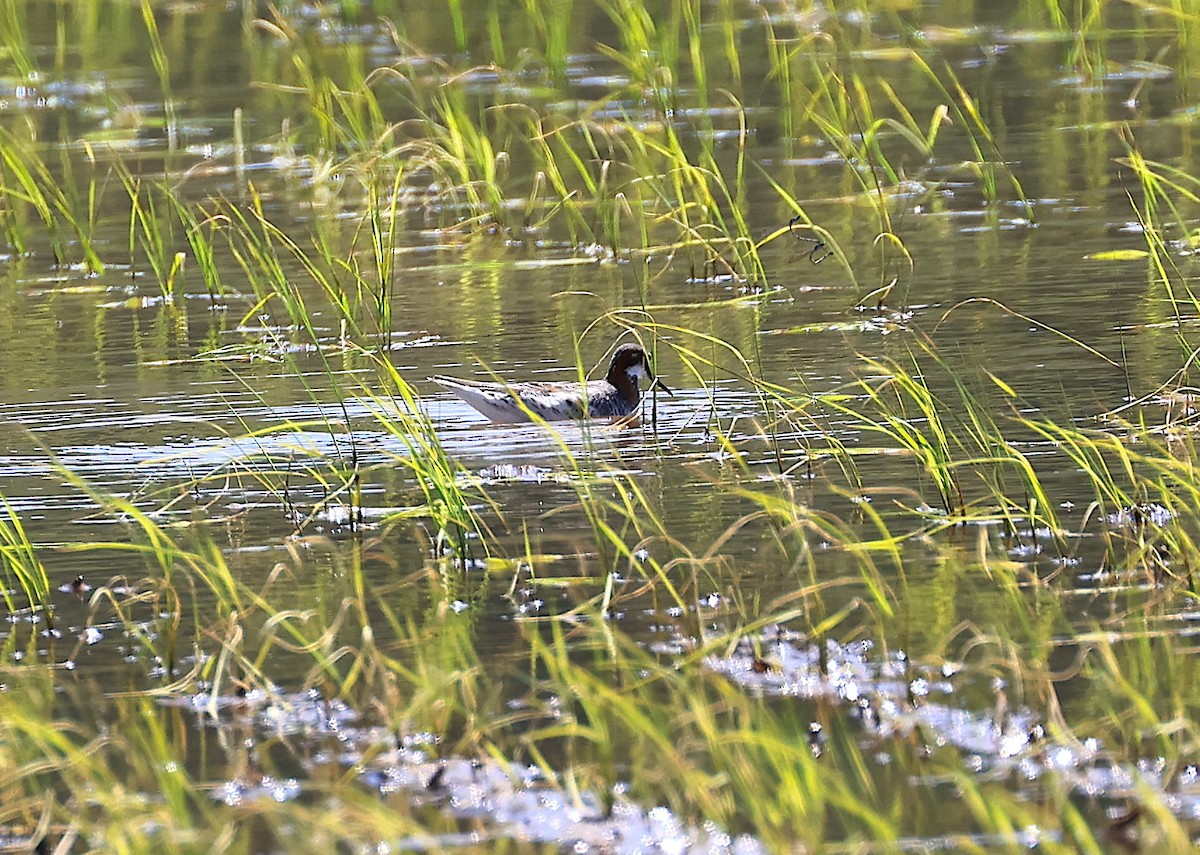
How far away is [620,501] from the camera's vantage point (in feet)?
24.8

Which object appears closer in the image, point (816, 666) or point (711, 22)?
point (816, 666)

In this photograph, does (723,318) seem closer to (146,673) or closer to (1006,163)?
(1006,163)

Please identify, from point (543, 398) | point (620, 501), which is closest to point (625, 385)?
point (543, 398)

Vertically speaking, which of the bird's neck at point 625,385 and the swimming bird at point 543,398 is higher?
the swimming bird at point 543,398

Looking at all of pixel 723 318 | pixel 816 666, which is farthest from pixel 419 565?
pixel 723 318

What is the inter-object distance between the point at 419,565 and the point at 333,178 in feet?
25.0

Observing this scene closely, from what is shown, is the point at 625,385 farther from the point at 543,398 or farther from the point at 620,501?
the point at 620,501

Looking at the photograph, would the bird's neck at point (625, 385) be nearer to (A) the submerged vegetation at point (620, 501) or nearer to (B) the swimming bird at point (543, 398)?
(B) the swimming bird at point (543, 398)

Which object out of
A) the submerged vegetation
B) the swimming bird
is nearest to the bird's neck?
the swimming bird

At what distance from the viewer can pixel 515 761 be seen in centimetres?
525

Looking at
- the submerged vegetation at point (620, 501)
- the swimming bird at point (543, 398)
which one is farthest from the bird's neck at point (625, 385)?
the submerged vegetation at point (620, 501)

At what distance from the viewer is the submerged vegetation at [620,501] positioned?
16.5 feet

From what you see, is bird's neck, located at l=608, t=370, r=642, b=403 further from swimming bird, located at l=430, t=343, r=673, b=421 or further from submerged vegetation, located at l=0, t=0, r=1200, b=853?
submerged vegetation, located at l=0, t=0, r=1200, b=853

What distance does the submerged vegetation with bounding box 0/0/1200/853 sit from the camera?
502 centimetres
